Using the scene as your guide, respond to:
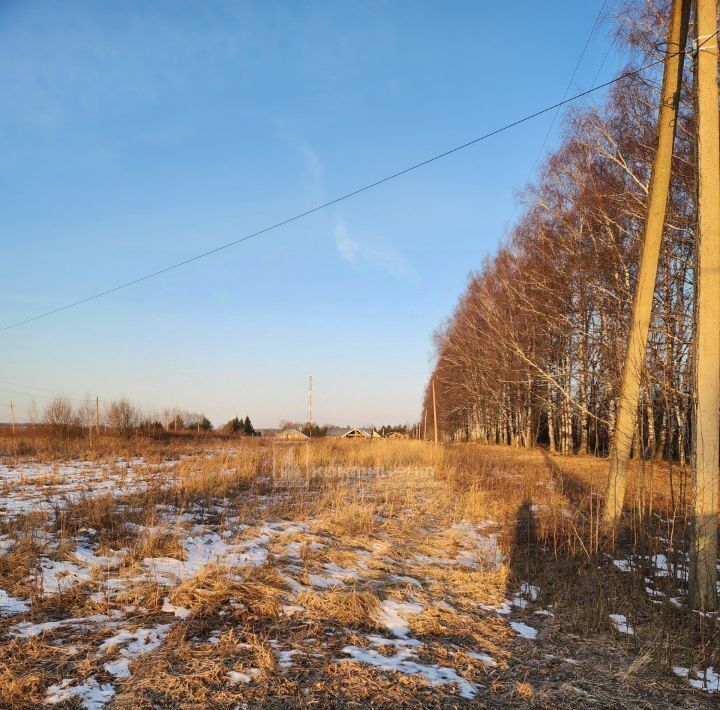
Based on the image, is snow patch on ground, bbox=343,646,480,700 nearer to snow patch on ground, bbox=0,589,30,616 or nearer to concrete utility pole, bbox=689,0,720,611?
snow patch on ground, bbox=0,589,30,616

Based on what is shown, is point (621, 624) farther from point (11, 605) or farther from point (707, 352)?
point (11, 605)

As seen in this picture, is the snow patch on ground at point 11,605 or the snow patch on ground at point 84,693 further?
the snow patch on ground at point 11,605

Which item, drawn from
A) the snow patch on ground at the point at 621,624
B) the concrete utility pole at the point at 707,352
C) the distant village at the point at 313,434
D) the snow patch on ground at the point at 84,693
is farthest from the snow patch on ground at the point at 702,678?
the distant village at the point at 313,434

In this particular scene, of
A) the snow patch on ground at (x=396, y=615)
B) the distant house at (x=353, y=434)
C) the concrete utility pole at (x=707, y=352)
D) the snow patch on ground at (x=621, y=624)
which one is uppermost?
the concrete utility pole at (x=707, y=352)

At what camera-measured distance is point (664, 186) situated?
6.30 m

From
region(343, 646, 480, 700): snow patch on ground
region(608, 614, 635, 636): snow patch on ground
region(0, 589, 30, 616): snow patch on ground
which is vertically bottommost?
region(608, 614, 635, 636): snow patch on ground

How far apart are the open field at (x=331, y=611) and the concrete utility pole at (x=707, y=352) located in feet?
0.73

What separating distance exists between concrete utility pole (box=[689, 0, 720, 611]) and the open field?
0.22 meters

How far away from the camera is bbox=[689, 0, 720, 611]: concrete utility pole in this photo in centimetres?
422

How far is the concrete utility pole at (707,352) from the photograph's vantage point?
13.9ft

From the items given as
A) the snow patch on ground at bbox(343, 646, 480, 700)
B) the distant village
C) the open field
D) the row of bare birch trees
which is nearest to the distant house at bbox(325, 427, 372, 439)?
the distant village

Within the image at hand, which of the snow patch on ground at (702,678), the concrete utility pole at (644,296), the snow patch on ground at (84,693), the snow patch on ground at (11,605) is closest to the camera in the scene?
the snow patch on ground at (84,693)

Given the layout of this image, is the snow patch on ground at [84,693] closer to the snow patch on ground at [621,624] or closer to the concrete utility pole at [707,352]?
the snow patch on ground at [621,624]

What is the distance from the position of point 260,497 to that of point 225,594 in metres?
5.22
